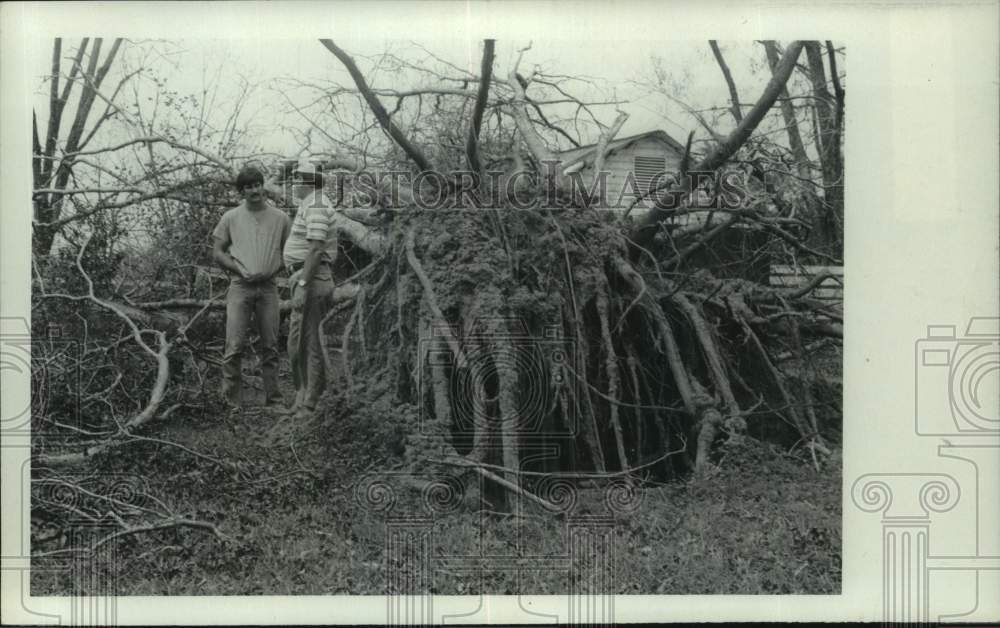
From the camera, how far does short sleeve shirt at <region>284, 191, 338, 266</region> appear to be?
18.3ft

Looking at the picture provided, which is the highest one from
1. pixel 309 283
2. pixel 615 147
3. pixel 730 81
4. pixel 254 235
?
pixel 730 81

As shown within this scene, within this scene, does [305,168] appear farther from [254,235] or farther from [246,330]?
[246,330]

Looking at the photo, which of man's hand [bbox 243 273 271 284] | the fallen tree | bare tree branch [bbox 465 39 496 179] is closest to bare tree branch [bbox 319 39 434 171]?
the fallen tree

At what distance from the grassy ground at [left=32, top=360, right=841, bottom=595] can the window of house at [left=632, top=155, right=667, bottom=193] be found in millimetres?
1556

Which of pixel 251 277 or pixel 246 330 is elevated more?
pixel 251 277

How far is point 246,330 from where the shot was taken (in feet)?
18.3

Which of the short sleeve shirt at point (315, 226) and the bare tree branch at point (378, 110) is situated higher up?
the bare tree branch at point (378, 110)

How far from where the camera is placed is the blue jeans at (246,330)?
5582 mm

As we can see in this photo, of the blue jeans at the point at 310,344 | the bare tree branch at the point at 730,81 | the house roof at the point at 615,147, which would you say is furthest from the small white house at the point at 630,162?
the blue jeans at the point at 310,344

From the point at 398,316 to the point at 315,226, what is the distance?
61 centimetres

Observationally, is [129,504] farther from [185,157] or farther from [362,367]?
[185,157]

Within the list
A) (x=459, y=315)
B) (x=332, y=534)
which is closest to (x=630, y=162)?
(x=459, y=315)

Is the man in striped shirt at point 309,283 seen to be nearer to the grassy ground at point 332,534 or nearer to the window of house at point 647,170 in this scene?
the grassy ground at point 332,534

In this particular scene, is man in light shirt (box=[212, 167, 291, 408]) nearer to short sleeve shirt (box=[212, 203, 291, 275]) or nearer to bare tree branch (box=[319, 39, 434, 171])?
short sleeve shirt (box=[212, 203, 291, 275])
